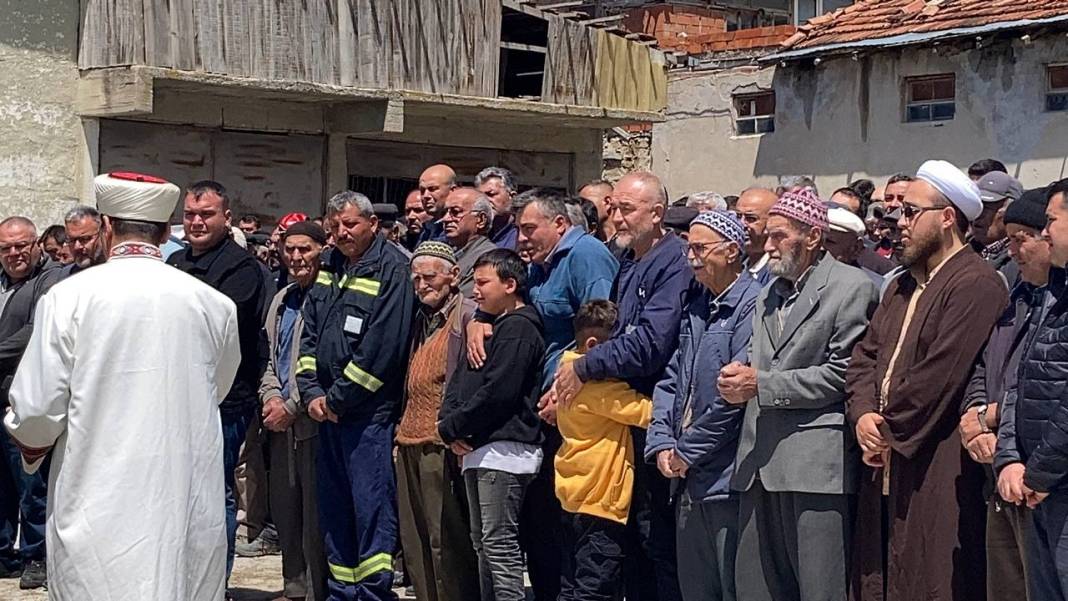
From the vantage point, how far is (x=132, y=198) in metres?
5.51

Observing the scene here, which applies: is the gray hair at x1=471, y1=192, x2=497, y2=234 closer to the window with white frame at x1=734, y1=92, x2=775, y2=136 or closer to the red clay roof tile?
the red clay roof tile

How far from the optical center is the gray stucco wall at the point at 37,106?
1459 centimetres

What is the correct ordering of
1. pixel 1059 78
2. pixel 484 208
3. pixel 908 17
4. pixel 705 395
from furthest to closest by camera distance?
pixel 908 17, pixel 1059 78, pixel 484 208, pixel 705 395

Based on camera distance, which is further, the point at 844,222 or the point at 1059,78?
the point at 1059,78

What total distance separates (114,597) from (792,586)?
266cm

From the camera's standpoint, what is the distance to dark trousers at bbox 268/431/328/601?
26.3ft

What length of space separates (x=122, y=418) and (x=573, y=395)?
2.21 m

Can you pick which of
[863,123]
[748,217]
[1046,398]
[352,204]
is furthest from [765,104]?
[1046,398]

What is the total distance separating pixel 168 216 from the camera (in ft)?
18.4

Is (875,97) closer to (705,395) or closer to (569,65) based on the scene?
(569,65)

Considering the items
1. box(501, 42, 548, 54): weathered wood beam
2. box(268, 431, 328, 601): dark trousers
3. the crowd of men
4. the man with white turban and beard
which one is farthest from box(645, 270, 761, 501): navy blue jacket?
box(501, 42, 548, 54): weathered wood beam

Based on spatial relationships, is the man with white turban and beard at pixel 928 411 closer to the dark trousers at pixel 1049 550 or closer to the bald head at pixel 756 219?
the dark trousers at pixel 1049 550

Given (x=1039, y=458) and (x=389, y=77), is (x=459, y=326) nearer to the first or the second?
(x=1039, y=458)

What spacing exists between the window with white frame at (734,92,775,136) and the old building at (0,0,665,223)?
12.5ft
